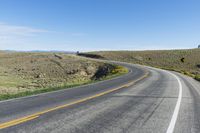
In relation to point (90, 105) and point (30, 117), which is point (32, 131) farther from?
point (90, 105)

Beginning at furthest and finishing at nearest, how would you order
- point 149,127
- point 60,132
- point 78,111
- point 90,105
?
point 90,105 < point 78,111 < point 149,127 < point 60,132

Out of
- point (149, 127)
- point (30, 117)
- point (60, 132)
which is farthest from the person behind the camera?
point (30, 117)

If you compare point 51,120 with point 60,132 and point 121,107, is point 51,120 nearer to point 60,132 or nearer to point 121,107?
point 60,132

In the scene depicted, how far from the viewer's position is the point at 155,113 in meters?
9.83

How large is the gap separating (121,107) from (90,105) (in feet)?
4.07

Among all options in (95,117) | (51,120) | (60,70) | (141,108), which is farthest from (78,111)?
(60,70)

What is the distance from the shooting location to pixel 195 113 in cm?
1023

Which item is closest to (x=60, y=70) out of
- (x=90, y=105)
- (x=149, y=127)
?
(x=90, y=105)

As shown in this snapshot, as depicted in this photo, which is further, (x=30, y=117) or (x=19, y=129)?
(x=30, y=117)

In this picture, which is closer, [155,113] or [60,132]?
[60,132]

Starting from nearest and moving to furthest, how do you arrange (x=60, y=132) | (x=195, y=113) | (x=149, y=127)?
(x=60, y=132), (x=149, y=127), (x=195, y=113)

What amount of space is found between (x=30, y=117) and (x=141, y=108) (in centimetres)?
441

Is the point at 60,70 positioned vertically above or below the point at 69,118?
below

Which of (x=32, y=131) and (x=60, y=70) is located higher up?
(x=32, y=131)
